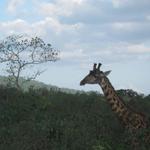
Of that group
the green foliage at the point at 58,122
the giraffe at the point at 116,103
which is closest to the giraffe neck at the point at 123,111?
the giraffe at the point at 116,103

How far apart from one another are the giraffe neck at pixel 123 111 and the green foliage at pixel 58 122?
1.26 feet

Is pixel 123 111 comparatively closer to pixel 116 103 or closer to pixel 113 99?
pixel 116 103

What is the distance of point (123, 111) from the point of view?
53.1 feet

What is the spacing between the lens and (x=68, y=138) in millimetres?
15180

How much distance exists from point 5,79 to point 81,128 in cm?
1328

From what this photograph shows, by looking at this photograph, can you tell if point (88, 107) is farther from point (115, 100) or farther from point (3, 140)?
point (3, 140)

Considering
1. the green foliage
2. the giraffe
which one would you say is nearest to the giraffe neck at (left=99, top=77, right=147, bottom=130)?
the giraffe

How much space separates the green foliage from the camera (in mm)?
14883

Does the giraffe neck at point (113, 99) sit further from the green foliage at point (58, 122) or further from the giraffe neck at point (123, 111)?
the green foliage at point (58, 122)

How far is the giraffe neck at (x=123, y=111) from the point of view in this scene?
51.8 feet

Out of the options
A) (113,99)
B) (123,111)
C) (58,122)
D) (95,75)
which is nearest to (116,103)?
(113,99)

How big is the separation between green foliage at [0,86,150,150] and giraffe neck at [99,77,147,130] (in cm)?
38

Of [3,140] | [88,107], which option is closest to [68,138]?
[3,140]

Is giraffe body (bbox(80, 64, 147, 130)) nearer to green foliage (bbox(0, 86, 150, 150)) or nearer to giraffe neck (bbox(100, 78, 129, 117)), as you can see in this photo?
giraffe neck (bbox(100, 78, 129, 117))
